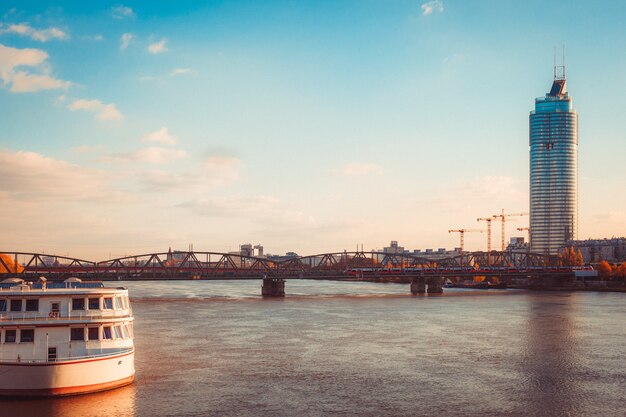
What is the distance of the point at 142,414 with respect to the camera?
1380 inches

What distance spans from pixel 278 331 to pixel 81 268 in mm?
112066

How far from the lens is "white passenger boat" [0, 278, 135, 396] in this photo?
3625cm

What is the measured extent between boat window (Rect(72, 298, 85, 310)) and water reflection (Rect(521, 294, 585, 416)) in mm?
26590

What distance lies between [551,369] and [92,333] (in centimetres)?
3316

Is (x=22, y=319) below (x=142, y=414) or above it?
above

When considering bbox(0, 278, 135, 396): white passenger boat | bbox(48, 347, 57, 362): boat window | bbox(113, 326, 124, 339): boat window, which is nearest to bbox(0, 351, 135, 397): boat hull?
bbox(0, 278, 135, 396): white passenger boat

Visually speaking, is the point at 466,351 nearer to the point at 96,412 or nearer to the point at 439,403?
the point at 439,403

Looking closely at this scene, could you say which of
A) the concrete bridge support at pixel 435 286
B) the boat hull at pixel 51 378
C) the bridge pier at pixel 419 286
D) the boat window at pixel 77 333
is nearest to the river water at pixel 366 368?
the boat hull at pixel 51 378

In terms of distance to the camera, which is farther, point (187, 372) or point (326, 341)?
point (326, 341)

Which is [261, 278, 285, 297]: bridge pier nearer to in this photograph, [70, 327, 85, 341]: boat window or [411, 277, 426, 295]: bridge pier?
[411, 277, 426, 295]: bridge pier

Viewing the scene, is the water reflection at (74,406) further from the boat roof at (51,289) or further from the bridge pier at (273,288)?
the bridge pier at (273,288)

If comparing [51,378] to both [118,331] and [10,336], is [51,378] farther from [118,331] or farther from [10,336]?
[118,331]

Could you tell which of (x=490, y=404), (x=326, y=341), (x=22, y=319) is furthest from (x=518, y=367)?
(x=22, y=319)

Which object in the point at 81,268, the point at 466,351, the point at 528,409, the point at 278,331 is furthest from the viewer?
the point at 81,268
